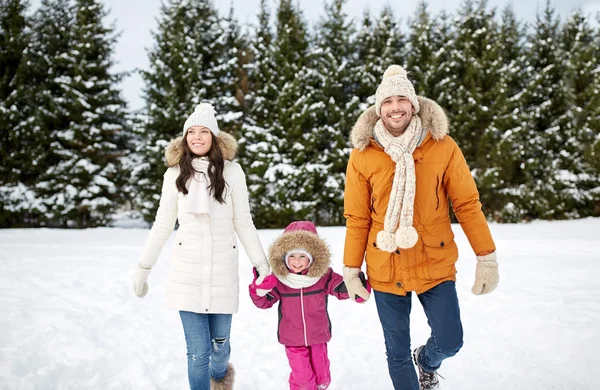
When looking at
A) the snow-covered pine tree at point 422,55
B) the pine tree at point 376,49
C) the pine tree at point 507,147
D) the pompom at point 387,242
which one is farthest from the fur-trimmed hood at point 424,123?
the snow-covered pine tree at point 422,55

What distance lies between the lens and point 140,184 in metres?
17.8

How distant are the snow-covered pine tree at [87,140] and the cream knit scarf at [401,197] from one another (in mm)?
17541

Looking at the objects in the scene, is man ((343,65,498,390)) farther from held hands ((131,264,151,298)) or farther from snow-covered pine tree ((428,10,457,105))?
snow-covered pine tree ((428,10,457,105))

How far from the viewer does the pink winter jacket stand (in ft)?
10.6

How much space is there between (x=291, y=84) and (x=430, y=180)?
15.6m

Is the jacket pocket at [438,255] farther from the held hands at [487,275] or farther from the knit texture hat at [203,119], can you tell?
the knit texture hat at [203,119]

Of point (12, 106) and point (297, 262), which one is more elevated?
point (12, 106)

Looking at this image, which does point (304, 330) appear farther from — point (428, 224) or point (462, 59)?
point (462, 59)

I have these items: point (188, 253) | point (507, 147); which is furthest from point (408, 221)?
point (507, 147)

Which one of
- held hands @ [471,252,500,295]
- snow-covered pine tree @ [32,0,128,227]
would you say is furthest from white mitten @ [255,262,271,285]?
snow-covered pine tree @ [32,0,128,227]

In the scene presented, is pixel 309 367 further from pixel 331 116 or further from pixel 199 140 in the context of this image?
pixel 331 116

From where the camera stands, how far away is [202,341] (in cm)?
293

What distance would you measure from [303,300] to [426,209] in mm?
1219

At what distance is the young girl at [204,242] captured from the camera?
2.95 meters
